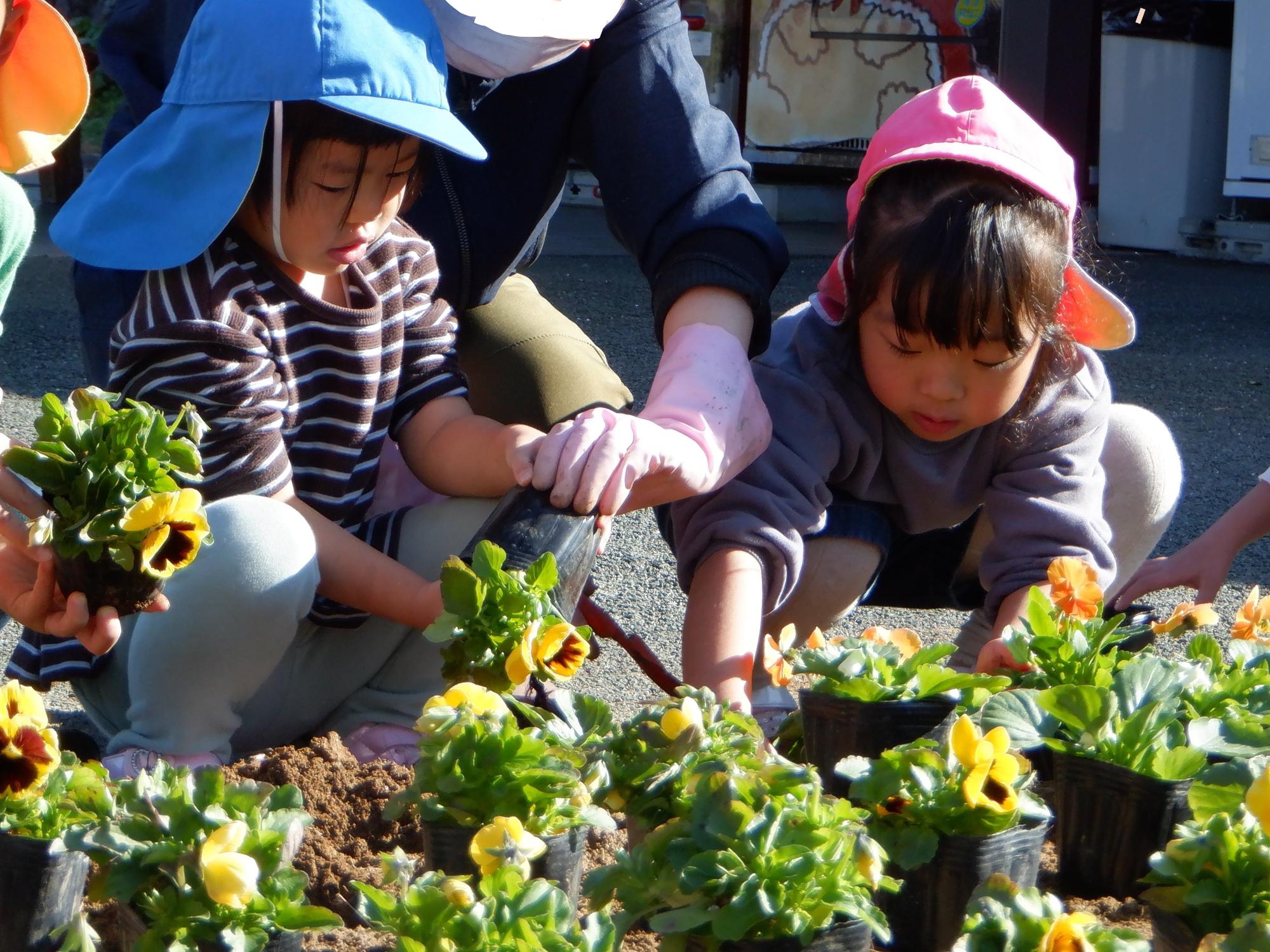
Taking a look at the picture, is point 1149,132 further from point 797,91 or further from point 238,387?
point 238,387

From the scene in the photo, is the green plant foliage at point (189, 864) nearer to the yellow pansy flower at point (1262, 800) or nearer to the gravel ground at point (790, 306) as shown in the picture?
the yellow pansy flower at point (1262, 800)

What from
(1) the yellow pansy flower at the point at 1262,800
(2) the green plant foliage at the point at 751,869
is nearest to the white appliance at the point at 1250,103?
(1) the yellow pansy flower at the point at 1262,800

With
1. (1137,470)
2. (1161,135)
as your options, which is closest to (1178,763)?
(1137,470)

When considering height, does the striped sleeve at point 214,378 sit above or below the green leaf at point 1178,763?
above

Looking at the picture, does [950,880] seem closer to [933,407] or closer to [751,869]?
[751,869]

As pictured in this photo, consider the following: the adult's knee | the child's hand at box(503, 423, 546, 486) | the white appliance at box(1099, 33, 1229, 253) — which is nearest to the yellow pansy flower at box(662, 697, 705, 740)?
the child's hand at box(503, 423, 546, 486)

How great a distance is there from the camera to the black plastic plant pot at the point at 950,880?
125 centimetres

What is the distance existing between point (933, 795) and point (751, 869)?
9.2 inches

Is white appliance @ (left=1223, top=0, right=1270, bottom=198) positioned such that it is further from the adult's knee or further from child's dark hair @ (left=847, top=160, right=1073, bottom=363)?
child's dark hair @ (left=847, top=160, right=1073, bottom=363)

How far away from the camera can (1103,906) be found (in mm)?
1399

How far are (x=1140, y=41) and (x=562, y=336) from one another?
7.19 meters

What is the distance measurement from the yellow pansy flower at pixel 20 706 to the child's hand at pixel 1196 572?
5.18ft

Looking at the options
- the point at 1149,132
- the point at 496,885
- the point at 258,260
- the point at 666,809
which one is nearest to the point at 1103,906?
the point at 666,809

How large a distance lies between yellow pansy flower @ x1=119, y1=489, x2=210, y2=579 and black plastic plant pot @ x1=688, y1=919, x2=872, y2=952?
534mm
